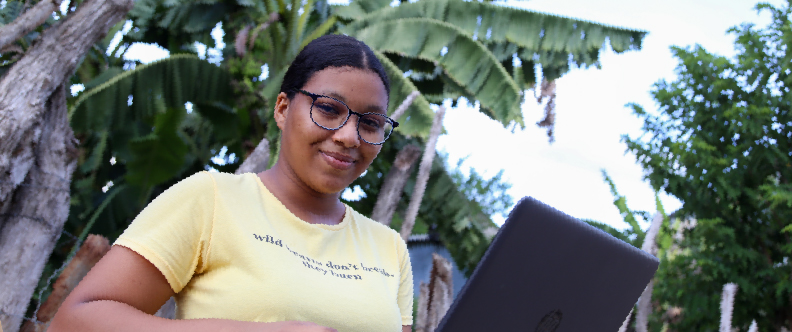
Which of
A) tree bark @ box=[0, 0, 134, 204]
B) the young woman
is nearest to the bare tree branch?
tree bark @ box=[0, 0, 134, 204]

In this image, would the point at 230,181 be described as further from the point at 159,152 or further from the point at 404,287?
the point at 159,152

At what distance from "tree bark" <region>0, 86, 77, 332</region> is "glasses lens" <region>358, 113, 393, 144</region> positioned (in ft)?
9.25

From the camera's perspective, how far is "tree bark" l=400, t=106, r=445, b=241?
3289 mm

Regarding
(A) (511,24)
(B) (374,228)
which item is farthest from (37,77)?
(A) (511,24)

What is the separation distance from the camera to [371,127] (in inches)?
47.7

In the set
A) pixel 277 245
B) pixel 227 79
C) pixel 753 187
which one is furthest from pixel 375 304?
pixel 753 187

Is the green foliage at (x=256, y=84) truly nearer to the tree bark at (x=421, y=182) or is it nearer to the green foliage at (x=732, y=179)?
the tree bark at (x=421, y=182)

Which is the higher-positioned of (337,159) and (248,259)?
(337,159)

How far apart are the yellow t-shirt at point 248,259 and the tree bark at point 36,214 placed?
8.78 feet

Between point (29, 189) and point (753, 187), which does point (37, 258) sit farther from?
point (753, 187)

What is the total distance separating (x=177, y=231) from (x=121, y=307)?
15 cm

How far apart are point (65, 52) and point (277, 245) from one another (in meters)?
3.09

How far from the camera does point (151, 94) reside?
576cm

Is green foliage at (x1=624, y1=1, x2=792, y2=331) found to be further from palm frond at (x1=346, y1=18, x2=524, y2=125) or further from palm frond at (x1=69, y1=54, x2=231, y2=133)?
palm frond at (x1=69, y1=54, x2=231, y2=133)
